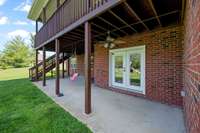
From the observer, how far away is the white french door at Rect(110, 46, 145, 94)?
6217 millimetres

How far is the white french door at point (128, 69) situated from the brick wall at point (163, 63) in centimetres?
33

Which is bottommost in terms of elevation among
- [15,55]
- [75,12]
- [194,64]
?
[194,64]

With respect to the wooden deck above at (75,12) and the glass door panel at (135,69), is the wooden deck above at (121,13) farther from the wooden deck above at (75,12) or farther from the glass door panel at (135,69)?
the glass door panel at (135,69)

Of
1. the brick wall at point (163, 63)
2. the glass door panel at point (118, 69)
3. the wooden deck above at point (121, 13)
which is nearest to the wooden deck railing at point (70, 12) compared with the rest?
the wooden deck above at point (121, 13)

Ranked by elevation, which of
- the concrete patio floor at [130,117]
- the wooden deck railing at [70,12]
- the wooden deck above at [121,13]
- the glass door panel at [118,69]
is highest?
the wooden deck railing at [70,12]

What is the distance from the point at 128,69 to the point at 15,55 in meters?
38.3

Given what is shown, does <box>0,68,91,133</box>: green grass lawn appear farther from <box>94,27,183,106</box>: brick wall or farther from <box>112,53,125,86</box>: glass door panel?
<box>112,53,125,86</box>: glass door panel

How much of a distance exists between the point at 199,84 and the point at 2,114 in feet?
17.1

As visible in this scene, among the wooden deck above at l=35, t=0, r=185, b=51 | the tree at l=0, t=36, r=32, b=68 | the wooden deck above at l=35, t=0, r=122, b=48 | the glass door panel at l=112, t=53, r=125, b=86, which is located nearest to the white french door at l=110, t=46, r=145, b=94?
the glass door panel at l=112, t=53, r=125, b=86

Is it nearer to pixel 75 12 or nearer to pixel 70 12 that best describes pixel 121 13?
pixel 75 12

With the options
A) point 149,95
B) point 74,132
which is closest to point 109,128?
point 74,132

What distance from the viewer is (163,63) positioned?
5.33 meters

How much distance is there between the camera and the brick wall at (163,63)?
16.2 ft

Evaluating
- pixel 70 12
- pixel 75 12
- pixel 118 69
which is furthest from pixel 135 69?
pixel 70 12
